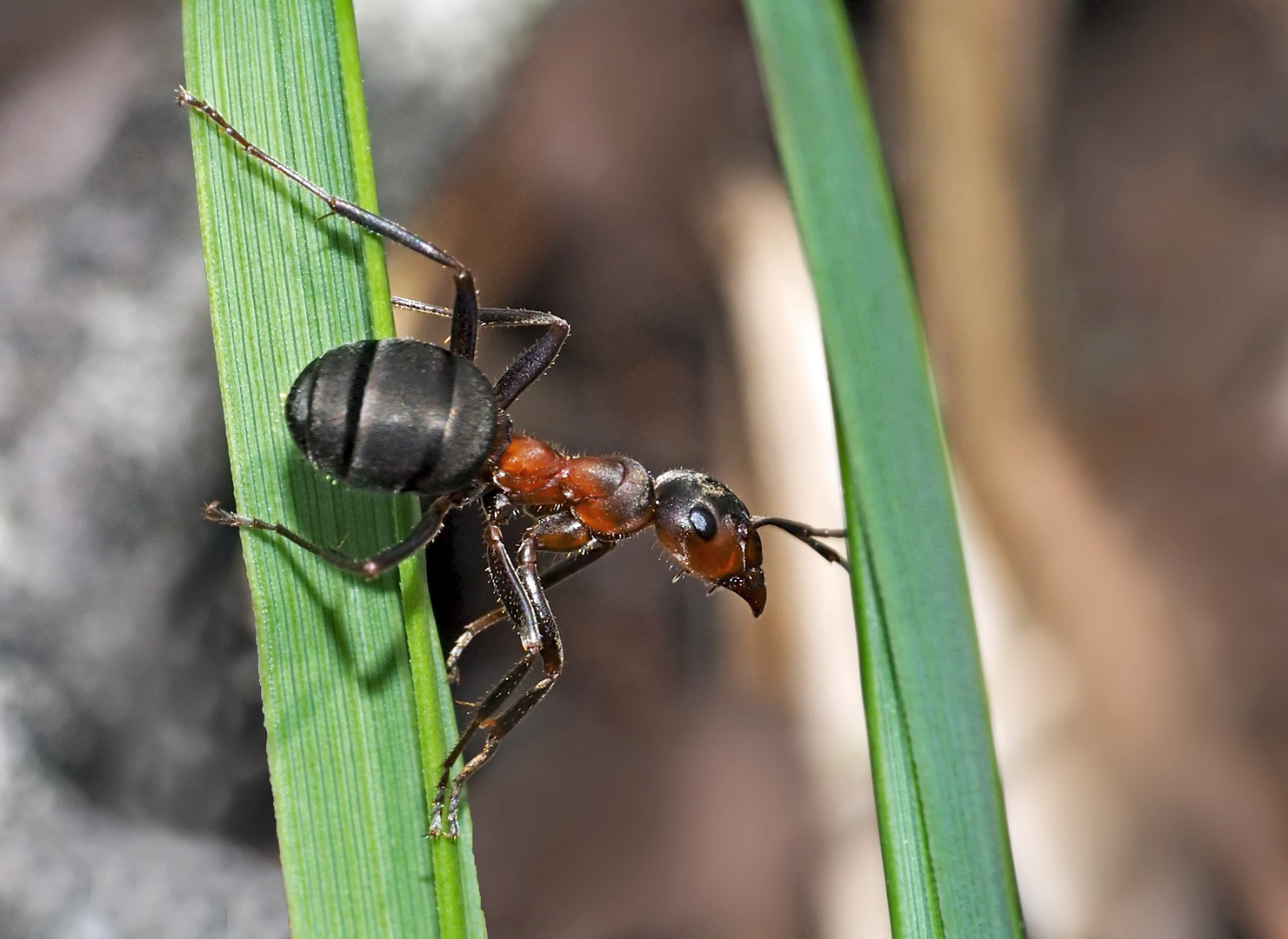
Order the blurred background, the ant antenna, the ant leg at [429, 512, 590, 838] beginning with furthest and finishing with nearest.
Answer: the ant antenna, the blurred background, the ant leg at [429, 512, 590, 838]

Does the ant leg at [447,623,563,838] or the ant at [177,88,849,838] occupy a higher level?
the ant at [177,88,849,838]

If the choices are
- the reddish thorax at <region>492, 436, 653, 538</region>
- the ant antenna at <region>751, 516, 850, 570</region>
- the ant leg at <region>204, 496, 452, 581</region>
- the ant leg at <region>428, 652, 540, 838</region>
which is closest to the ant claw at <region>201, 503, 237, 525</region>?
the ant leg at <region>204, 496, 452, 581</region>

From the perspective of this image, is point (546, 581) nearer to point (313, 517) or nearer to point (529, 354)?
point (529, 354)

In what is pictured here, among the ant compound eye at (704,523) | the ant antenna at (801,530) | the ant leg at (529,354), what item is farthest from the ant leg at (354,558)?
the ant antenna at (801,530)

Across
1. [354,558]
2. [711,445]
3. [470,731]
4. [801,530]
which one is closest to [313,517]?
[354,558]

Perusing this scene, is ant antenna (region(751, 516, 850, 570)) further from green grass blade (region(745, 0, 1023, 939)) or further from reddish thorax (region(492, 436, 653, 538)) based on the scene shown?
green grass blade (region(745, 0, 1023, 939))

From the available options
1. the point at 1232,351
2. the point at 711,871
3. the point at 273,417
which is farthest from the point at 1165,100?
the point at 273,417

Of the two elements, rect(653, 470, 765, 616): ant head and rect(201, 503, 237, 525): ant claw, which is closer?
rect(201, 503, 237, 525): ant claw
